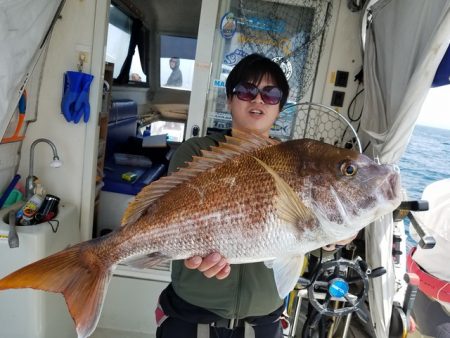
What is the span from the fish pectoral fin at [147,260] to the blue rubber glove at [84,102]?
62.6 inches

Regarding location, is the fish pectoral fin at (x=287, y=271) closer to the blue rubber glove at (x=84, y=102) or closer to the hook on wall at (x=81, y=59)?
the blue rubber glove at (x=84, y=102)

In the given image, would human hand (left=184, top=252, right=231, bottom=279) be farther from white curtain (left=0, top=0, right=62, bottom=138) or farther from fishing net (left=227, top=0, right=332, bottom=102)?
fishing net (left=227, top=0, right=332, bottom=102)

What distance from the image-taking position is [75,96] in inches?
87.7

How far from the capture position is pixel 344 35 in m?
2.48

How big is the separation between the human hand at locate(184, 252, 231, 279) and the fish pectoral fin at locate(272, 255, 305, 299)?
0.51 ft

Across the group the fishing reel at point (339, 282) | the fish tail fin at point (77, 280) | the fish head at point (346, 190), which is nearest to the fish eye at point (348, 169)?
the fish head at point (346, 190)

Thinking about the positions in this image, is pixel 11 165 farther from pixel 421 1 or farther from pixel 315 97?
pixel 421 1

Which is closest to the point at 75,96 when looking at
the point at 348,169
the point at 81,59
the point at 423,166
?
the point at 81,59

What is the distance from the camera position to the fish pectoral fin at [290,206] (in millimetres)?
878

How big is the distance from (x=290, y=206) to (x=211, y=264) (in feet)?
0.95

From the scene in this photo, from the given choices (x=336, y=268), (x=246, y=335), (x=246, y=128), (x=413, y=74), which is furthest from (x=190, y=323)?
(x=413, y=74)

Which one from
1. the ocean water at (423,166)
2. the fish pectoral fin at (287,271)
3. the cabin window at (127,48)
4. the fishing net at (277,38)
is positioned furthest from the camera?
the ocean water at (423,166)

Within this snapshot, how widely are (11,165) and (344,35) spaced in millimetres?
2643

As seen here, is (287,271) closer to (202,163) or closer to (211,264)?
(211,264)
